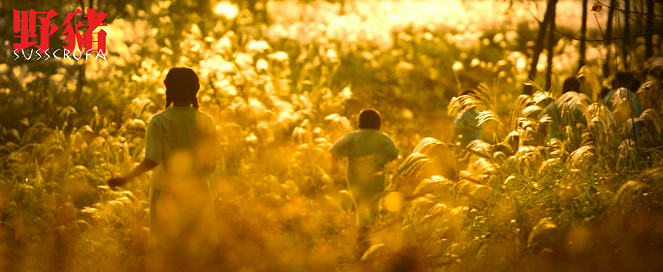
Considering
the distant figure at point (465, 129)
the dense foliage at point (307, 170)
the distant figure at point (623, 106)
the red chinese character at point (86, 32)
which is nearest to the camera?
the dense foliage at point (307, 170)

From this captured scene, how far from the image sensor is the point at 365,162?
648 centimetres

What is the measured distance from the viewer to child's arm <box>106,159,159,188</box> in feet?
14.6

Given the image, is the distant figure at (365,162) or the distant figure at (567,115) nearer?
the distant figure at (567,115)

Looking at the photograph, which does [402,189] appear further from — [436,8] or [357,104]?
[436,8]

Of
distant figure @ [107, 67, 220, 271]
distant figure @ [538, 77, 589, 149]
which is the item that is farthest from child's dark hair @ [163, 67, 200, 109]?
distant figure @ [538, 77, 589, 149]

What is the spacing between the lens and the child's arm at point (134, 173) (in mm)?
4441

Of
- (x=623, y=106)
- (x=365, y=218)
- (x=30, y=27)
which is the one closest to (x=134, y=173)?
(x=365, y=218)

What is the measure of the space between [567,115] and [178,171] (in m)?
3.37

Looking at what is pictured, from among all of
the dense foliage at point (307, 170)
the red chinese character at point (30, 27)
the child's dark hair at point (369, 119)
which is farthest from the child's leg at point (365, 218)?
the red chinese character at point (30, 27)

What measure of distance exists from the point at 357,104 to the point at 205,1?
336 centimetres

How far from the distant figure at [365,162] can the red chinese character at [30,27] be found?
5.96 metres

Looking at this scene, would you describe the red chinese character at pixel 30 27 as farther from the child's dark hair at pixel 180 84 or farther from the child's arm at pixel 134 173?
the child's arm at pixel 134 173

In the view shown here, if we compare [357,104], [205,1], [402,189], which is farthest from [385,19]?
[402,189]

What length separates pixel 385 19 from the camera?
15.3m
